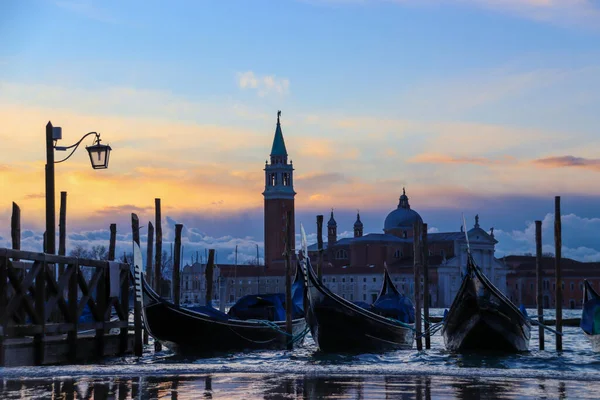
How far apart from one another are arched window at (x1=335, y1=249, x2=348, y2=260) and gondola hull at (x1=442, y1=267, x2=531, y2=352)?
97.1m

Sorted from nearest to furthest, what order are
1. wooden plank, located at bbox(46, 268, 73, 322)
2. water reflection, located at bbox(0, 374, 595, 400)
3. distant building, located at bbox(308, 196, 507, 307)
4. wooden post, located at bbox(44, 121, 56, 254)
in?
1. water reflection, located at bbox(0, 374, 595, 400)
2. wooden post, located at bbox(44, 121, 56, 254)
3. wooden plank, located at bbox(46, 268, 73, 322)
4. distant building, located at bbox(308, 196, 507, 307)

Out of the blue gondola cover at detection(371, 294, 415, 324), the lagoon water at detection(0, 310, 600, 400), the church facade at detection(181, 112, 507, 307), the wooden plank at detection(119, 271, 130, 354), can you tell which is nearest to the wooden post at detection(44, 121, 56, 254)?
the lagoon water at detection(0, 310, 600, 400)

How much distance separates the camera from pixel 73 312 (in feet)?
56.6

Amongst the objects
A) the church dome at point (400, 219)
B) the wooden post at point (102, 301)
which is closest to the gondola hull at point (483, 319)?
the wooden post at point (102, 301)

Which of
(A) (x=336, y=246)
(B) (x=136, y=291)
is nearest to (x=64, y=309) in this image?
(B) (x=136, y=291)

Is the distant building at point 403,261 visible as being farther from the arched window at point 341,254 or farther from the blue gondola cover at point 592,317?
the blue gondola cover at point 592,317

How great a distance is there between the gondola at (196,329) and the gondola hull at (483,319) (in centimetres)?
412

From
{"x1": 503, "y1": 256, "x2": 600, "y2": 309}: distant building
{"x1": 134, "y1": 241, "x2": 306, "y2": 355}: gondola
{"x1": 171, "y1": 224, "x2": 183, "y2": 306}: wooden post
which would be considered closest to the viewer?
{"x1": 134, "y1": 241, "x2": 306, "y2": 355}: gondola

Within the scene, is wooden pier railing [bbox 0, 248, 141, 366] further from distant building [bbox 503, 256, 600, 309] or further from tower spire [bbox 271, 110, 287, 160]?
tower spire [bbox 271, 110, 287, 160]

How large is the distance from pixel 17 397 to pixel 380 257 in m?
103

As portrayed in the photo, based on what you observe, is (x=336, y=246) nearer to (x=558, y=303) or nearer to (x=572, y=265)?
(x=572, y=265)

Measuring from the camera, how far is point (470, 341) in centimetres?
2138

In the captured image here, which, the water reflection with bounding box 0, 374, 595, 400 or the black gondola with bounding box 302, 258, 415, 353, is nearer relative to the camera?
the water reflection with bounding box 0, 374, 595, 400

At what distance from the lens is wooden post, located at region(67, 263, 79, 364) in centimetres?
1677
